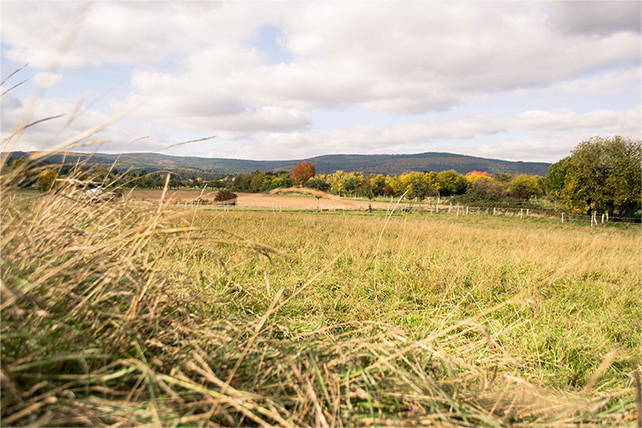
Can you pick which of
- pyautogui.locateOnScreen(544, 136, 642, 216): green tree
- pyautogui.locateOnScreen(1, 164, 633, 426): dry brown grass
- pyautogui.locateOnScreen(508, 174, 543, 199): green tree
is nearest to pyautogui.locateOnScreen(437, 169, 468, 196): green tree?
pyautogui.locateOnScreen(508, 174, 543, 199): green tree

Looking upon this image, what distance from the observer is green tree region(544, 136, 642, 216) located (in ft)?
103

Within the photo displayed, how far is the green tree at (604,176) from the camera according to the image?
103 feet

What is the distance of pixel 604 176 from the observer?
109ft

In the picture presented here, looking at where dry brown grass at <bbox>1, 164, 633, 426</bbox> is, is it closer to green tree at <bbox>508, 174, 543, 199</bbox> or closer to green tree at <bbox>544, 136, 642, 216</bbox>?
green tree at <bbox>544, 136, 642, 216</bbox>

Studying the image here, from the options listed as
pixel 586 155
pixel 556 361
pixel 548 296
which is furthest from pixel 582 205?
pixel 556 361

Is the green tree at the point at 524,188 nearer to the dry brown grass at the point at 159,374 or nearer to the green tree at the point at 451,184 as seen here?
the green tree at the point at 451,184

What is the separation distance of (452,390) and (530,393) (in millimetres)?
349

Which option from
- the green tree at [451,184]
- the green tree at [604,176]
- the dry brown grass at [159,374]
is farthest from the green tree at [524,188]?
the dry brown grass at [159,374]

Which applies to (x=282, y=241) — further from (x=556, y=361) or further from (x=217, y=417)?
(x=217, y=417)

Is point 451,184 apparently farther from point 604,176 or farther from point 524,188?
point 604,176

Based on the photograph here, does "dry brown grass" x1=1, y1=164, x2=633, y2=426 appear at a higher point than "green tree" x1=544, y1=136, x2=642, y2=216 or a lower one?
lower

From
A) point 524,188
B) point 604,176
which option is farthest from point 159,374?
point 524,188

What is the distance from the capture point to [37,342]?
1073 millimetres

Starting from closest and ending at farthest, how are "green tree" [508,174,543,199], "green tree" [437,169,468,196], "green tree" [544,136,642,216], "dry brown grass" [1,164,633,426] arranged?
"dry brown grass" [1,164,633,426], "green tree" [544,136,642,216], "green tree" [508,174,543,199], "green tree" [437,169,468,196]
